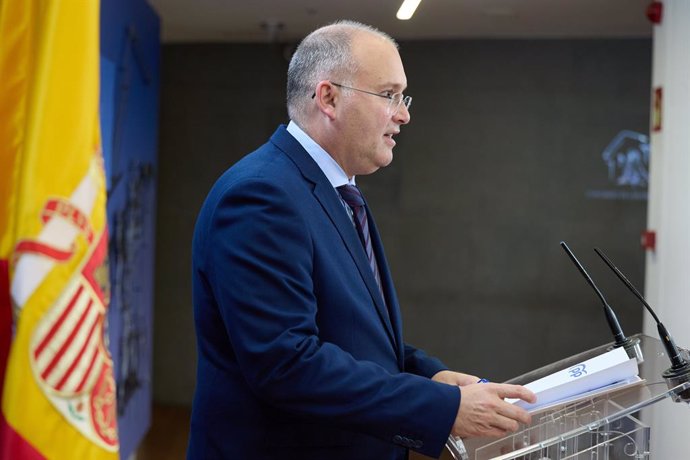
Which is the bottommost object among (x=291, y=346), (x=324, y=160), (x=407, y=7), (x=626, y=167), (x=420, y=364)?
(x=291, y=346)

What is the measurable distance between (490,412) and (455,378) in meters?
0.34

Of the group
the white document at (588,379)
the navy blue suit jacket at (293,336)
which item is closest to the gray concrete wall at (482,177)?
the navy blue suit jacket at (293,336)

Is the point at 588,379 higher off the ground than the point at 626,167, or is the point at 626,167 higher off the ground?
the point at 626,167

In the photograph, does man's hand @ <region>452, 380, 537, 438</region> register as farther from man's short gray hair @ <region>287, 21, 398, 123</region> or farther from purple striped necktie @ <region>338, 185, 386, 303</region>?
man's short gray hair @ <region>287, 21, 398, 123</region>

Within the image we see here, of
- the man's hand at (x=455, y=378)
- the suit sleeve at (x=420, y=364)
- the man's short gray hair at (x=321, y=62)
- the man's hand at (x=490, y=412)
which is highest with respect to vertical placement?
the man's short gray hair at (x=321, y=62)

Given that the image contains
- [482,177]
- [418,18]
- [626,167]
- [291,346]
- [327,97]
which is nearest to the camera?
[291,346]

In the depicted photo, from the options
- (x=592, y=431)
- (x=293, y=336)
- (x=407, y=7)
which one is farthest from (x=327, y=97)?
(x=592, y=431)

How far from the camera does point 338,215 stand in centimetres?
171

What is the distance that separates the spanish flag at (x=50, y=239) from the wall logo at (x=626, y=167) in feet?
18.6

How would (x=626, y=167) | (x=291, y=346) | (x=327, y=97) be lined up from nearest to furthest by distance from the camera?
(x=291, y=346), (x=327, y=97), (x=626, y=167)

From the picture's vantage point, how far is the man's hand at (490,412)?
4.93 ft

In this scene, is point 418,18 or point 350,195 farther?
point 418,18

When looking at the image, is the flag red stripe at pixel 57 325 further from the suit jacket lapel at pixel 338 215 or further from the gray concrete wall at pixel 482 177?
the gray concrete wall at pixel 482 177

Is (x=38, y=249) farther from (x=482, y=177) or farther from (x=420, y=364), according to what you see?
(x=482, y=177)
